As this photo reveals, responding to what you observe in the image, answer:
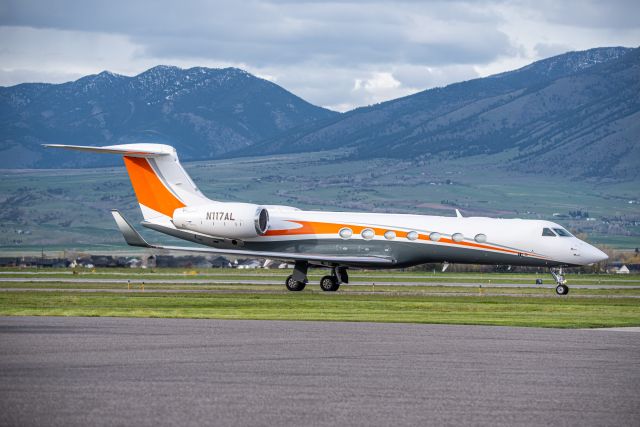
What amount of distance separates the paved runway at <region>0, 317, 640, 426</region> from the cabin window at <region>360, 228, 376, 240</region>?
69.4 ft

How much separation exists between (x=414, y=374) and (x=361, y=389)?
1833 millimetres

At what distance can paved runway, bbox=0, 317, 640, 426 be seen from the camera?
14.5m

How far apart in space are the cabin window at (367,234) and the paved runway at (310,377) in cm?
2116

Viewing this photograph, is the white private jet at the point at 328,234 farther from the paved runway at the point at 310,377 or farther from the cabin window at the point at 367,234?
the paved runway at the point at 310,377

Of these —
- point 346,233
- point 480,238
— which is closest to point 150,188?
point 346,233

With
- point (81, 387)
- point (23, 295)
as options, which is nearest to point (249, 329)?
point (81, 387)

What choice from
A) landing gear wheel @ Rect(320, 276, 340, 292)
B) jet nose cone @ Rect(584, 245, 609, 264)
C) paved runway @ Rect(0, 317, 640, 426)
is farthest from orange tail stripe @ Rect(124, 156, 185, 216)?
paved runway @ Rect(0, 317, 640, 426)

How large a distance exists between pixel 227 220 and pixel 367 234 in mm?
5586

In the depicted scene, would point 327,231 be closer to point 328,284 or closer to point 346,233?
point 346,233

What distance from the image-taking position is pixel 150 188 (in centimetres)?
5016

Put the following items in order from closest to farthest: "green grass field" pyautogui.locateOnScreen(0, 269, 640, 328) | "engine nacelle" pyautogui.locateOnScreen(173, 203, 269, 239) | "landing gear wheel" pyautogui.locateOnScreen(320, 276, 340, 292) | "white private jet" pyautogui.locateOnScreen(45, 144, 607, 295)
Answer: "green grass field" pyautogui.locateOnScreen(0, 269, 640, 328)
"white private jet" pyautogui.locateOnScreen(45, 144, 607, 295)
"landing gear wheel" pyautogui.locateOnScreen(320, 276, 340, 292)
"engine nacelle" pyautogui.locateOnScreen(173, 203, 269, 239)

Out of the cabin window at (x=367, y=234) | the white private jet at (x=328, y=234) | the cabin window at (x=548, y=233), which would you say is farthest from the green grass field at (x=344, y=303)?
the cabin window at (x=548, y=233)

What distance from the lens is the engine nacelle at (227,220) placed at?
47.8 m

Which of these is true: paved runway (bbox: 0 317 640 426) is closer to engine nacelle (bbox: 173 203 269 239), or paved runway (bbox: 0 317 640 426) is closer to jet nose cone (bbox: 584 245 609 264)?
jet nose cone (bbox: 584 245 609 264)
